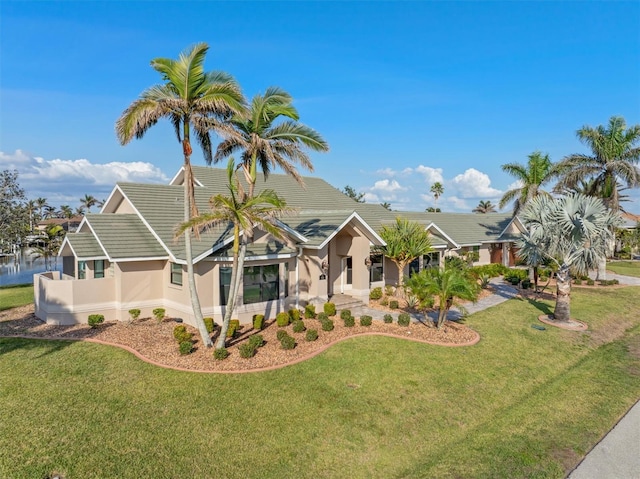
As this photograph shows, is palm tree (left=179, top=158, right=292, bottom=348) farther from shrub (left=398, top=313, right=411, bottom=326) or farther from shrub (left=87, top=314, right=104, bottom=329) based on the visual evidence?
shrub (left=398, top=313, right=411, bottom=326)

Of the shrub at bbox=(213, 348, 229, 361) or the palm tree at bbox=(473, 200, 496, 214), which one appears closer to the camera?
the shrub at bbox=(213, 348, 229, 361)

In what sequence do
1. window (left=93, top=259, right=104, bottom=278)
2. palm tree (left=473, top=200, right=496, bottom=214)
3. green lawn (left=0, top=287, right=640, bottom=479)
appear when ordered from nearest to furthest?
green lawn (left=0, top=287, right=640, bottom=479)
window (left=93, top=259, right=104, bottom=278)
palm tree (left=473, top=200, right=496, bottom=214)

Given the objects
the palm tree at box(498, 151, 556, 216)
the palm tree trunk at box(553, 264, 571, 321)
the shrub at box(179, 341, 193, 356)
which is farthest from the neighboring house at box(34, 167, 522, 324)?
the palm tree at box(498, 151, 556, 216)

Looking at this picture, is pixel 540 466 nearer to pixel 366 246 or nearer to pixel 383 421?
pixel 383 421

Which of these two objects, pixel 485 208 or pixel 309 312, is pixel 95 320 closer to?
pixel 309 312

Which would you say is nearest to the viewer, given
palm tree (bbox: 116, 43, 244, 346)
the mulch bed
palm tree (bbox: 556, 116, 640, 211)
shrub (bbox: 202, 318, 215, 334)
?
palm tree (bbox: 116, 43, 244, 346)

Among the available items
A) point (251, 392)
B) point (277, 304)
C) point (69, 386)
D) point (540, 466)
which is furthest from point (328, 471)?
point (277, 304)

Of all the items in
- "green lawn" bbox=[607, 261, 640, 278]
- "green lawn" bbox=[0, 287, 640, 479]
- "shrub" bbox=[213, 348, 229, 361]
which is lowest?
"green lawn" bbox=[0, 287, 640, 479]
